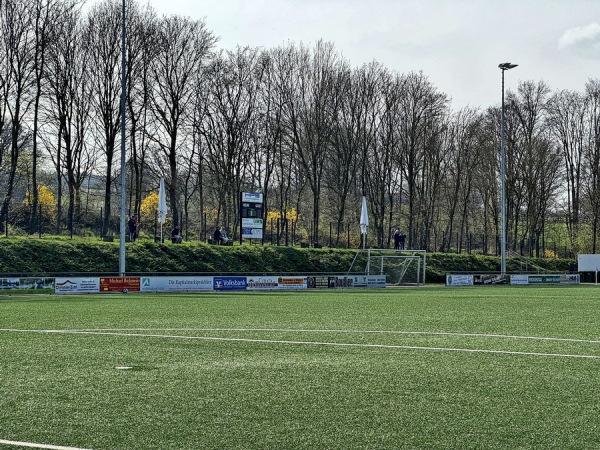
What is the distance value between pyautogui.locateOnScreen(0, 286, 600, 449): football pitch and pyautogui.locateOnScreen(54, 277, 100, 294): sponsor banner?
2025 centimetres

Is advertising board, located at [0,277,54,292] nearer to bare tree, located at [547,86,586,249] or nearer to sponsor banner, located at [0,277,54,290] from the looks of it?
sponsor banner, located at [0,277,54,290]

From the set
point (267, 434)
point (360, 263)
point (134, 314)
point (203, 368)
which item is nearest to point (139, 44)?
point (360, 263)

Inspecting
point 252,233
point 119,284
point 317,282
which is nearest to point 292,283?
point 317,282

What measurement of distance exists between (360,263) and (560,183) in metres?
32.6

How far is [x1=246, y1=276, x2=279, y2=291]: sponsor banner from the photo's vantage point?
1636 inches

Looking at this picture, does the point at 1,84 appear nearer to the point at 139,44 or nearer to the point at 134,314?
the point at 139,44

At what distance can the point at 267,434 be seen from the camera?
20.5ft

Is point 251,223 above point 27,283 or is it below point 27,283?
above

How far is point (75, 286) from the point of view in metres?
35.8

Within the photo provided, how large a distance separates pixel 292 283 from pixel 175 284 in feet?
25.7

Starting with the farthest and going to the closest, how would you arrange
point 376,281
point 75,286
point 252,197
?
point 376,281
point 252,197
point 75,286

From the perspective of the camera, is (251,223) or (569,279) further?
(569,279)

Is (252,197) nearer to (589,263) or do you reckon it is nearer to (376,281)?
(376,281)

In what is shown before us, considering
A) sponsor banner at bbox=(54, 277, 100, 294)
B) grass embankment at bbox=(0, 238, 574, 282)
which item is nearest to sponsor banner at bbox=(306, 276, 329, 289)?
grass embankment at bbox=(0, 238, 574, 282)
